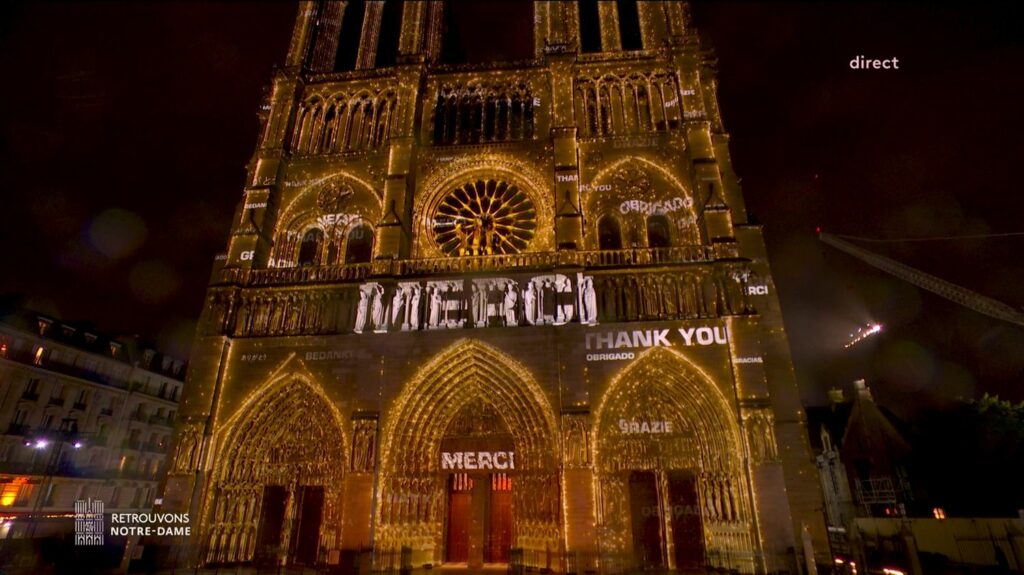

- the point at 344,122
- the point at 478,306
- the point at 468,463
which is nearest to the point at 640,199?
the point at 478,306

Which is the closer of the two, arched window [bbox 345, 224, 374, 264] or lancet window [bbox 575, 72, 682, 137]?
arched window [bbox 345, 224, 374, 264]

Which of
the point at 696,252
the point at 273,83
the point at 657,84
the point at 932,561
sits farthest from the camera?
the point at 273,83

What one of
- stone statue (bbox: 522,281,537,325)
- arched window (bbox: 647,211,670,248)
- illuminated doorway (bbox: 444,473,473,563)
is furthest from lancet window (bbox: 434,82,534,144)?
illuminated doorway (bbox: 444,473,473,563)

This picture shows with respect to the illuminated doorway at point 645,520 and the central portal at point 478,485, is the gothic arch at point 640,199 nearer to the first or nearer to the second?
the central portal at point 478,485

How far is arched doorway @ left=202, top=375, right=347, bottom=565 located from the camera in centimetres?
1633

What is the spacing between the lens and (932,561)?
1539cm

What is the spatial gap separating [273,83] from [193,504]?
17293 mm

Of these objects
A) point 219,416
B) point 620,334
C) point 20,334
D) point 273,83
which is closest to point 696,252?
point 620,334

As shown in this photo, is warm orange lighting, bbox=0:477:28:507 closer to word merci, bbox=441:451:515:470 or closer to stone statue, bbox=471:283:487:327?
word merci, bbox=441:451:515:470

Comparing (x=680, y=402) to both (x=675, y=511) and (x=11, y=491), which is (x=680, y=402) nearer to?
(x=675, y=511)

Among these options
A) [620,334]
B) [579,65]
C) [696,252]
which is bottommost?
[620,334]

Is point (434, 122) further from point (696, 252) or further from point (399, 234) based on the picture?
point (696, 252)

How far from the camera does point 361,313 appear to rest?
699 inches

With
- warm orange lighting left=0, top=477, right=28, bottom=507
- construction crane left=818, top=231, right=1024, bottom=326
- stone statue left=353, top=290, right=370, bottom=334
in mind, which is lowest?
warm orange lighting left=0, top=477, right=28, bottom=507
